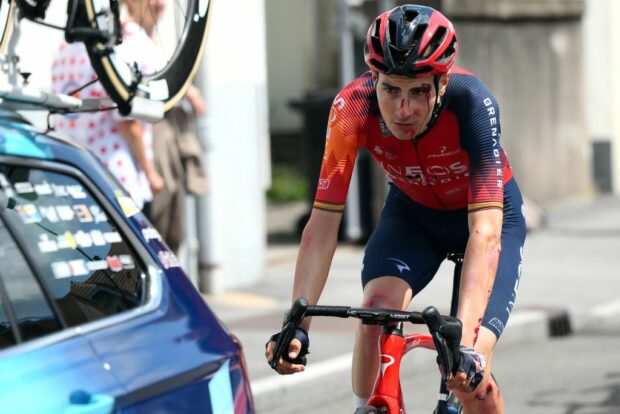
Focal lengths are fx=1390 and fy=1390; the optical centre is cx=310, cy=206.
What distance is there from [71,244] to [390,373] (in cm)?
131

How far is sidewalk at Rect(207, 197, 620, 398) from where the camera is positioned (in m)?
9.65

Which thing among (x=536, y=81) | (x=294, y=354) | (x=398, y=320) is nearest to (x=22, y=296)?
(x=294, y=354)

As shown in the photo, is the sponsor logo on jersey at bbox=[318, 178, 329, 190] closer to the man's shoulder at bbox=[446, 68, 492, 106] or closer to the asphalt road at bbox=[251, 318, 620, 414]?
the man's shoulder at bbox=[446, 68, 492, 106]

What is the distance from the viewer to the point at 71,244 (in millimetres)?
3334

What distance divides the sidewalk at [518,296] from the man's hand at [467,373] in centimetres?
381

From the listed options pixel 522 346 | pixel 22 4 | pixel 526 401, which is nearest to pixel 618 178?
pixel 522 346

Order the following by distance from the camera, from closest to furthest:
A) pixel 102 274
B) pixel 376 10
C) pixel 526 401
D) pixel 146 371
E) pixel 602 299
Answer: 1. pixel 146 371
2. pixel 102 274
3. pixel 526 401
4. pixel 602 299
5. pixel 376 10

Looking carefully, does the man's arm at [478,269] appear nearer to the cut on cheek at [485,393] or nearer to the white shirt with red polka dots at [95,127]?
the cut on cheek at [485,393]

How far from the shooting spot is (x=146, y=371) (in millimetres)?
3182

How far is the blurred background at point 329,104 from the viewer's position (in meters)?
11.9

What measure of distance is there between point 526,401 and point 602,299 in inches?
154

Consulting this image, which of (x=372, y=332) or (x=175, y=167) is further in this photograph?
(x=175, y=167)

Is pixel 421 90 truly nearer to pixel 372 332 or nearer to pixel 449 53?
pixel 449 53

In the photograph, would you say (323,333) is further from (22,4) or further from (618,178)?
(618,178)
